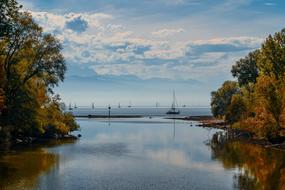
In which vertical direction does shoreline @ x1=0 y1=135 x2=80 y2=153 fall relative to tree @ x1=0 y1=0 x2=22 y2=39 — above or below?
below

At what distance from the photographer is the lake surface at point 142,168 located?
49.1 meters

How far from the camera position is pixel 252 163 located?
66438mm

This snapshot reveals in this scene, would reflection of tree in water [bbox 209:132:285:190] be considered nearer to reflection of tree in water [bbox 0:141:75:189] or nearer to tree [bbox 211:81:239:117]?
reflection of tree in water [bbox 0:141:75:189]

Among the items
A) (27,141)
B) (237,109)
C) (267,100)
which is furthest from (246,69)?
(27,141)

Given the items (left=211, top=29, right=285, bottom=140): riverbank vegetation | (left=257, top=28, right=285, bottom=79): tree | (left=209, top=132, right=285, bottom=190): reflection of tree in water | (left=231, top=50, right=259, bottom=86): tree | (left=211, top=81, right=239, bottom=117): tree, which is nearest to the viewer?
(left=209, top=132, right=285, bottom=190): reflection of tree in water

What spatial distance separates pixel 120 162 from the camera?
66688mm

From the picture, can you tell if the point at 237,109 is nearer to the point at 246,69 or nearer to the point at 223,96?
the point at 246,69

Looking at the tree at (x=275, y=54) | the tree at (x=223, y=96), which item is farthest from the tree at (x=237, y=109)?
the tree at (x=223, y=96)

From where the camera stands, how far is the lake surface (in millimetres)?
49094

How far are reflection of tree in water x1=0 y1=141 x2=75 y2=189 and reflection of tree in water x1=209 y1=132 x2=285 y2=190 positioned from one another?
22.1m

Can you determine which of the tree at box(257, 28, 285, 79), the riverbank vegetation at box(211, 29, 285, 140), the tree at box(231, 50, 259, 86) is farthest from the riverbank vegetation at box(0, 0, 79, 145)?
the tree at box(231, 50, 259, 86)

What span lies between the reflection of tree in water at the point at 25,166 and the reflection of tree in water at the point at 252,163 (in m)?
22.1

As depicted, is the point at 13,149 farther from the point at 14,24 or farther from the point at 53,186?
the point at 53,186

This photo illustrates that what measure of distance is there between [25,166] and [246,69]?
9450cm
